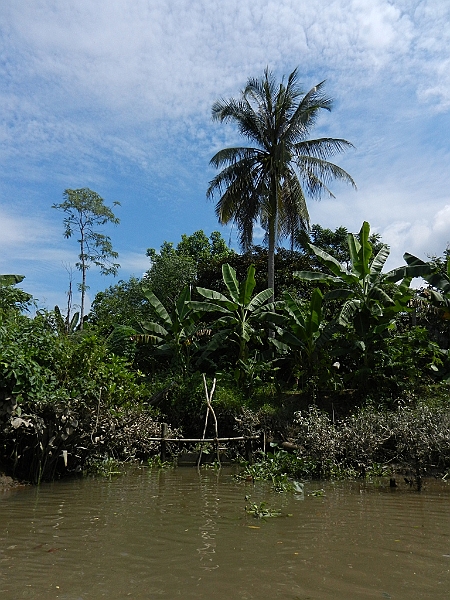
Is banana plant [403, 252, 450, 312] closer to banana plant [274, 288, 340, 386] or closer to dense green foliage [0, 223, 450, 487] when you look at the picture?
dense green foliage [0, 223, 450, 487]

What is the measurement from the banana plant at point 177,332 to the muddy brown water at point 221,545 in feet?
28.6

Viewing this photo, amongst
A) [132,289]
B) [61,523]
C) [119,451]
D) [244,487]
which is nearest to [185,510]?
[61,523]

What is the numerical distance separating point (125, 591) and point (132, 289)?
21.8 meters

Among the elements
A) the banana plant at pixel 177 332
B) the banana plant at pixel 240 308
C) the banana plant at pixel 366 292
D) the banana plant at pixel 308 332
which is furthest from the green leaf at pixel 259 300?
the banana plant at pixel 366 292

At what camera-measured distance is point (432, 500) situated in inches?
335

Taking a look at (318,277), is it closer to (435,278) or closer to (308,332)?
(308,332)

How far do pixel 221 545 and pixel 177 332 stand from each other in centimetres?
1258

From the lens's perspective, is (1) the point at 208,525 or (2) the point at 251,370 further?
(2) the point at 251,370

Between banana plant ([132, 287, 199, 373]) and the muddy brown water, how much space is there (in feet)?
28.6

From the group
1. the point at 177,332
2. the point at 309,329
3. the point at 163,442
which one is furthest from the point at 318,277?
the point at 163,442

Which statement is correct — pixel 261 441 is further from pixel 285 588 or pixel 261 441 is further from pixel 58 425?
pixel 285 588

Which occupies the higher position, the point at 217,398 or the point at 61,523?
the point at 217,398

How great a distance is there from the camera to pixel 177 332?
1802 centimetres

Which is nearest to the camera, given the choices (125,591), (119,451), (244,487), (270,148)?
(125,591)
